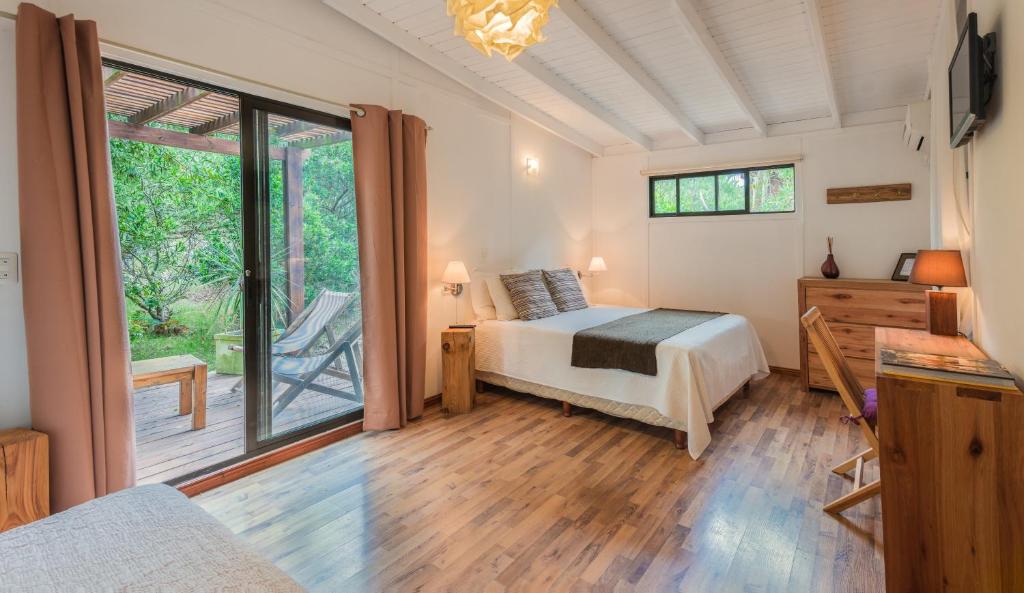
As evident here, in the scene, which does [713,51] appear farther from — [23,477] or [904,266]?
[23,477]

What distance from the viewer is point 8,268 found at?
1818 millimetres

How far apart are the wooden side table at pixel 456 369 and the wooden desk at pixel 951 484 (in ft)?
8.29

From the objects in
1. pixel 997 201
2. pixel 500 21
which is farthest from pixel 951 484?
pixel 500 21

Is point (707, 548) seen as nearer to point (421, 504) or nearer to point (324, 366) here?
point (421, 504)

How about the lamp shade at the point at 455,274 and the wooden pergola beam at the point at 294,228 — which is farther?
the lamp shade at the point at 455,274

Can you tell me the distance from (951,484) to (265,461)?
2990 millimetres

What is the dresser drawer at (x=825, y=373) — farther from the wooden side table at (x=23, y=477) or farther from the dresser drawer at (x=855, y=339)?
the wooden side table at (x=23, y=477)

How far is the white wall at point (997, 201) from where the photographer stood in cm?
136

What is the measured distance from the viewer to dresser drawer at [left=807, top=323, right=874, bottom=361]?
3.77 meters

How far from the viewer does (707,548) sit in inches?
75.1

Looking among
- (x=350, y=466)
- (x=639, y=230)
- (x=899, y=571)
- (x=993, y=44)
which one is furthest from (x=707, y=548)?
(x=639, y=230)

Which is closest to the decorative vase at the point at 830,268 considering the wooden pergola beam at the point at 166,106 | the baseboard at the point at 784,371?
the baseboard at the point at 784,371

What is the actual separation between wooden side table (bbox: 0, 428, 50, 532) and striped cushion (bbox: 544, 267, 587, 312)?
336cm

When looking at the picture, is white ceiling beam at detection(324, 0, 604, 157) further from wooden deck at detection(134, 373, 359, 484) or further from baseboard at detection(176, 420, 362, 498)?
baseboard at detection(176, 420, 362, 498)
